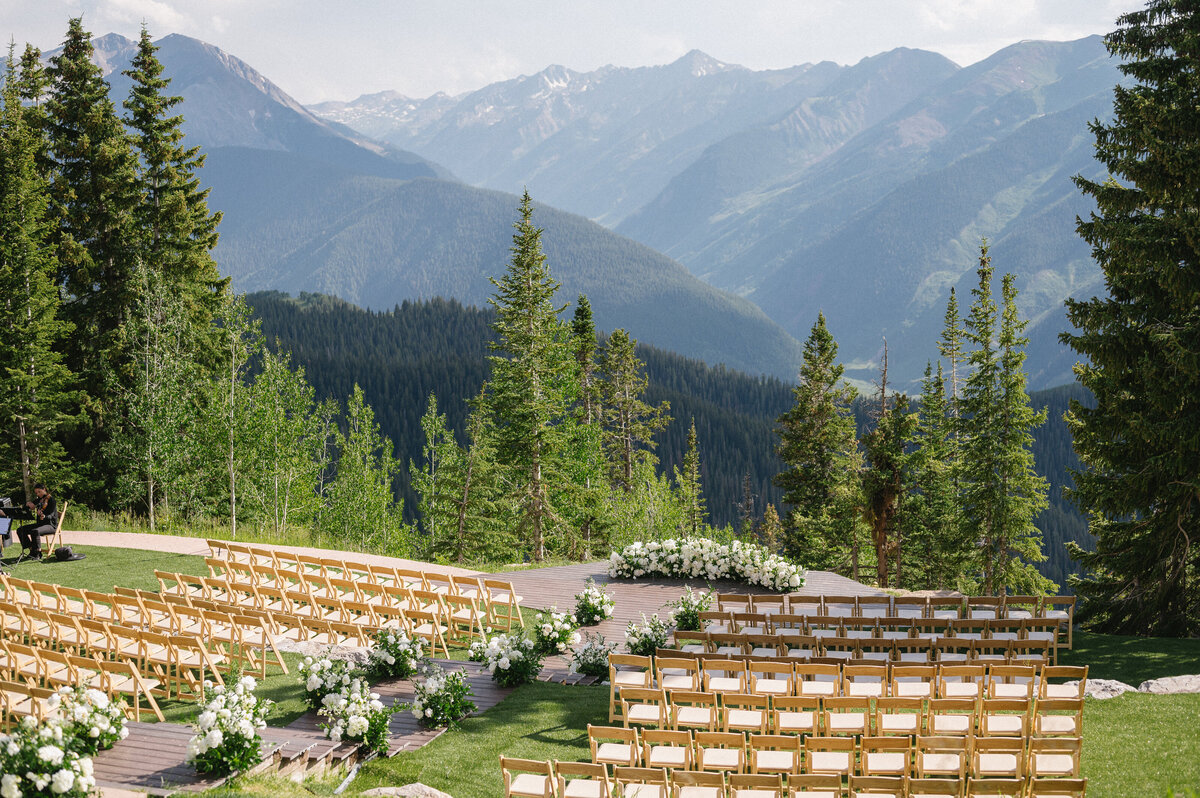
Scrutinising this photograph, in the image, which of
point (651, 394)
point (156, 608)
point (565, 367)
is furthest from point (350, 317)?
point (156, 608)

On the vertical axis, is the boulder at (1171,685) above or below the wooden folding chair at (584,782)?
below

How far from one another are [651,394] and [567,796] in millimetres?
124908

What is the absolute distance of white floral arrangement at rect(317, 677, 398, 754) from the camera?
963 centimetres

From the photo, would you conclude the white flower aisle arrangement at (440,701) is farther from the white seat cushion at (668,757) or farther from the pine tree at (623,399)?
the pine tree at (623,399)

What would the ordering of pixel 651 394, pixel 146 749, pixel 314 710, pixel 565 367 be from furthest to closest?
pixel 651 394 → pixel 565 367 → pixel 314 710 → pixel 146 749

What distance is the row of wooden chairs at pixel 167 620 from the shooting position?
11.8m

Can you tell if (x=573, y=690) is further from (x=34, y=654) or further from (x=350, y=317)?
(x=350, y=317)

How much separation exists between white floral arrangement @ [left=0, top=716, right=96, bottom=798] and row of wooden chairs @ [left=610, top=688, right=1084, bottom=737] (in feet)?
17.3

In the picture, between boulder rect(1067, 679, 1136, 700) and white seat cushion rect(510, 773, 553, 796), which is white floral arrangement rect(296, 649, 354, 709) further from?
boulder rect(1067, 679, 1136, 700)

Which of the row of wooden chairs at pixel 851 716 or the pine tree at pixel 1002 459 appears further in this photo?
the pine tree at pixel 1002 459

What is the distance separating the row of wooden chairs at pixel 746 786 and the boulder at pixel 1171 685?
562cm

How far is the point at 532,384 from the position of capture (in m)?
35.2

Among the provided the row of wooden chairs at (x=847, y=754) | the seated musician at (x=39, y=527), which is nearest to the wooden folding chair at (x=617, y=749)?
the row of wooden chairs at (x=847, y=754)

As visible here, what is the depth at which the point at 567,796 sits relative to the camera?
8.30 m
